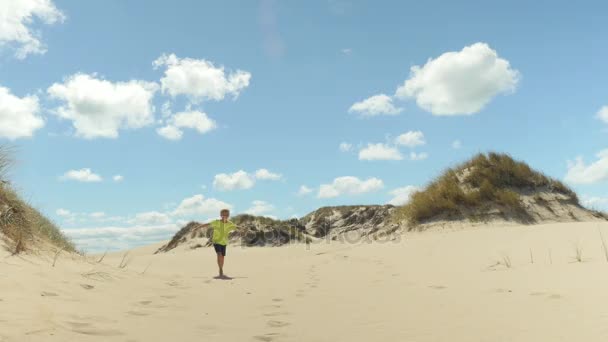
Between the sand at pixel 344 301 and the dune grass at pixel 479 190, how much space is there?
4.74 meters

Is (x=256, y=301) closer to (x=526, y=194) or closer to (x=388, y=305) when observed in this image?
(x=388, y=305)

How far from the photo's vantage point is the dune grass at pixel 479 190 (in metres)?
13.1

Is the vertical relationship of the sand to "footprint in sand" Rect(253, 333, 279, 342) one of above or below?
above

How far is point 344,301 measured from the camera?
521 centimetres

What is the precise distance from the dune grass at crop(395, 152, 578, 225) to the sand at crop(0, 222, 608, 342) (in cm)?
474

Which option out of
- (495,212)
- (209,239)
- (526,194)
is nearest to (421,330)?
(495,212)

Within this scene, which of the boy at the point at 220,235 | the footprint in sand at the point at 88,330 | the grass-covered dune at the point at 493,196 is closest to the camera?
the footprint in sand at the point at 88,330

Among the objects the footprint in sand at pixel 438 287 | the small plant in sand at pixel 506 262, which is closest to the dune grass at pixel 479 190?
the small plant in sand at pixel 506 262

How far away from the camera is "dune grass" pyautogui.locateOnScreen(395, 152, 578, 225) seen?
1309 centimetres

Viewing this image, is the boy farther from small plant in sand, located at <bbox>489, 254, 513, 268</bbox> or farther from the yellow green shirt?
small plant in sand, located at <bbox>489, 254, 513, 268</bbox>

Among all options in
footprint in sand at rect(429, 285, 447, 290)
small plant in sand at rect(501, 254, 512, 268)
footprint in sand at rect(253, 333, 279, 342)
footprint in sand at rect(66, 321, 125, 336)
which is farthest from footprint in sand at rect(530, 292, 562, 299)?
footprint in sand at rect(66, 321, 125, 336)

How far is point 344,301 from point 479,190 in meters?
9.50

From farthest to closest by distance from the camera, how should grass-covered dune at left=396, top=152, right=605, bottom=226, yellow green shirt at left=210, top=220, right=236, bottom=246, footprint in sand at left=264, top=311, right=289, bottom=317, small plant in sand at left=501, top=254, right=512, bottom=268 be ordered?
grass-covered dune at left=396, top=152, right=605, bottom=226 < yellow green shirt at left=210, top=220, right=236, bottom=246 < small plant in sand at left=501, top=254, right=512, bottom=268 < footprint in sand at left=264, top=311, right=289, bottom=317

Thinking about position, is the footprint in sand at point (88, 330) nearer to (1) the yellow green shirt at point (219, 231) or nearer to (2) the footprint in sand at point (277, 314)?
(2) the footprint in sand at point (277, 314)
